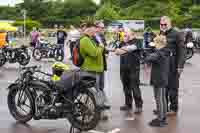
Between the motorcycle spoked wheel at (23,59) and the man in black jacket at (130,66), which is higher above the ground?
the man in black jacket at (130,66)

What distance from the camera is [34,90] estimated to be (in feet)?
29.2

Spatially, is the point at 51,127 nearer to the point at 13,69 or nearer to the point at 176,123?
the point at 176,123

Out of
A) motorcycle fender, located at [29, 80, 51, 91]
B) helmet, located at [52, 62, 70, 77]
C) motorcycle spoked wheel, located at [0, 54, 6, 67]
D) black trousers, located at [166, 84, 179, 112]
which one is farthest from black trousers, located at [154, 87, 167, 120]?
motorcycle spoked wheel, located at [0, 54, 6, 67]

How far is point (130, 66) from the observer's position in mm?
10078

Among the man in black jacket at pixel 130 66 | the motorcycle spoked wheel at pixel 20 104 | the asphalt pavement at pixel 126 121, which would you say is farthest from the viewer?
the man in black jacket at pixel 130 66

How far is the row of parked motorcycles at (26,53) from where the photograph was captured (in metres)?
21.6

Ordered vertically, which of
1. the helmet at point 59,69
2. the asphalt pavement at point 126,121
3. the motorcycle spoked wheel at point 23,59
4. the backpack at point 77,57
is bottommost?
the asphalt pavement at point 126,121

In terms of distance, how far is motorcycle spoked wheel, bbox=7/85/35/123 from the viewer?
8945 millimetres

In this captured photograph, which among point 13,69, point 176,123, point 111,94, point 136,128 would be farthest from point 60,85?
point 13,69

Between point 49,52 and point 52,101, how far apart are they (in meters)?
16.8

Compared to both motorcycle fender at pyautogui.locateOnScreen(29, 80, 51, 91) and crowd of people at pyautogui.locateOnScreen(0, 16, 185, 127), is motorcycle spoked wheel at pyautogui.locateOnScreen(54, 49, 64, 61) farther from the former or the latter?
motorcycle fender at pyautogui.locateOnScreen(29, 80, 51, 91)

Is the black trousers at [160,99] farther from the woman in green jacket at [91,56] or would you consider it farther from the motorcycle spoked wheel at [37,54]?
the motorcycle spoked wheel at [37,54]

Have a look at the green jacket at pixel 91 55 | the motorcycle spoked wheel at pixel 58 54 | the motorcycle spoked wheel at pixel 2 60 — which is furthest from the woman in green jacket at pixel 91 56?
the motorcycle spoked wheel at pixel 58 54

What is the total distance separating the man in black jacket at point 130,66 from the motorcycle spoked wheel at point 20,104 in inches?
78.0
